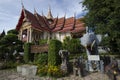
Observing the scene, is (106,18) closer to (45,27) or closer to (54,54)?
(54,54)

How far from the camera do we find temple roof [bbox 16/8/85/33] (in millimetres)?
29469

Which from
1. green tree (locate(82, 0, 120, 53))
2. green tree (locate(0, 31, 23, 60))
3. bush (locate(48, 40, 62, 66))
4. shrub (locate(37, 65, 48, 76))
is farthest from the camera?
green tree (locate(0, 31, 23, 60))

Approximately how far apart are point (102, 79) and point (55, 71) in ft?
10.7

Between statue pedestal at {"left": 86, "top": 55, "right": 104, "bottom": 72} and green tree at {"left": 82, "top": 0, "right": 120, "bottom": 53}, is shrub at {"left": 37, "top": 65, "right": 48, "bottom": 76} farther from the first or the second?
green tree at {"left": 82, "top": 0, "right": 120, "bottom": 53}

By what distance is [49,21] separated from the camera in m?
35.8

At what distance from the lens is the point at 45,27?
3198 centimetres

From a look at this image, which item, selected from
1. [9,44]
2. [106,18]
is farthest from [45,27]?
[106,18]

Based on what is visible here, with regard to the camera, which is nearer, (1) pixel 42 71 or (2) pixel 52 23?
(1) pixel 42 71

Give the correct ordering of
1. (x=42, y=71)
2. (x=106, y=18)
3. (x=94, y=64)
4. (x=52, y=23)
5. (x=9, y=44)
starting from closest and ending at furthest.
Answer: (x=42, y=71), (x=94, y=64), (x=106, y=18), (x=9, y=44), (x=52, y=23)

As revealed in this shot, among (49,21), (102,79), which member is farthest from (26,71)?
(49,21)

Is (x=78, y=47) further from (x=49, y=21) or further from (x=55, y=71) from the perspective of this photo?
(x=49, y=21)

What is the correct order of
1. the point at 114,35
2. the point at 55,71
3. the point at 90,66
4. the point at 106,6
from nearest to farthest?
the point at 55,71, the point at 90,66, the point at 114,35, the point at 106,6

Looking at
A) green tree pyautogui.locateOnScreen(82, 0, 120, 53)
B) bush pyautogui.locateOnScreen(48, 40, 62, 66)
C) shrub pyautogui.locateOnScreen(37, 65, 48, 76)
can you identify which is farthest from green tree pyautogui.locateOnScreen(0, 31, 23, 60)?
green tree pyautogui.locateOnScreen(82, 0, 120, 53)

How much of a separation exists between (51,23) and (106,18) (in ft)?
59.6
